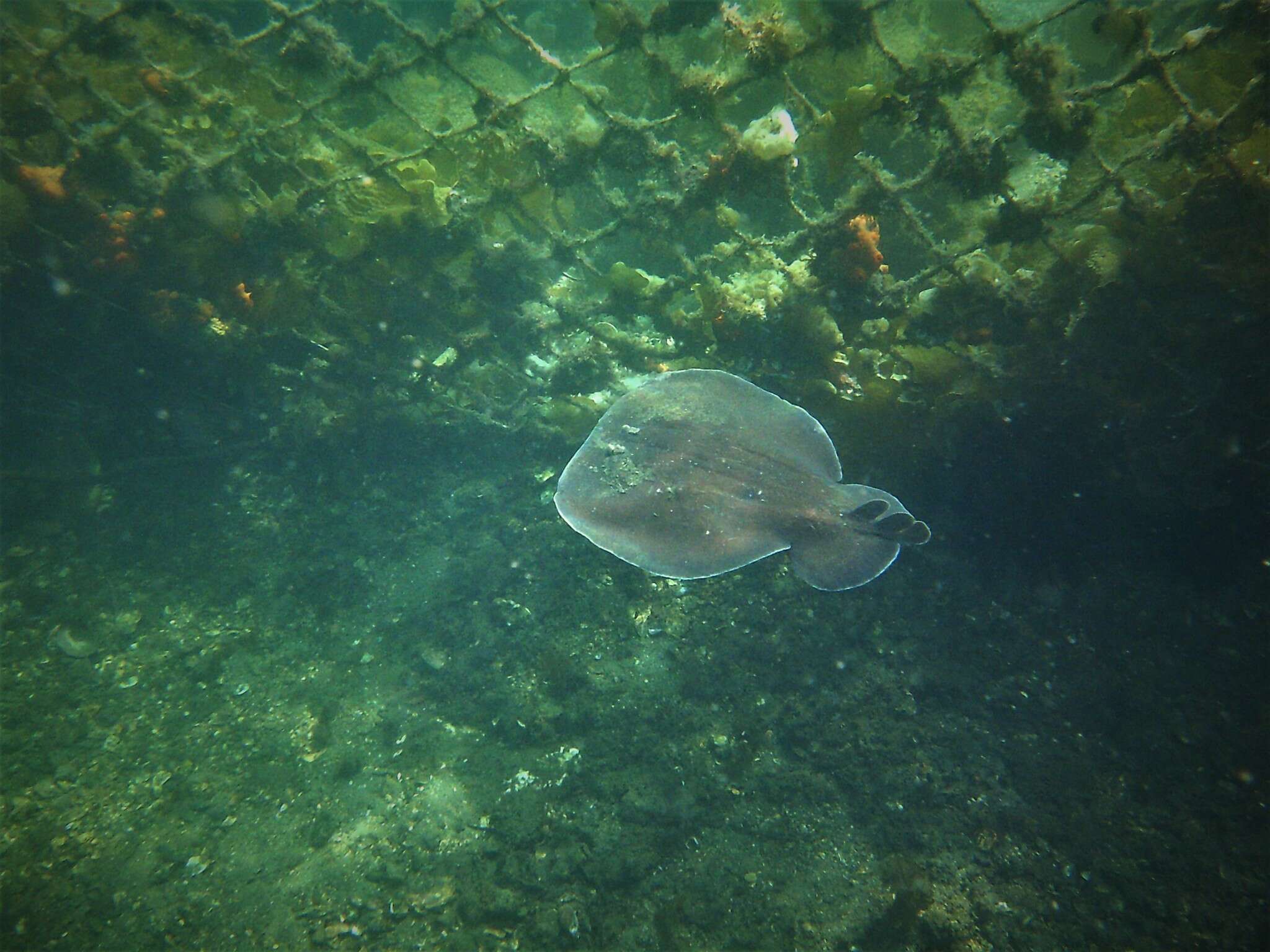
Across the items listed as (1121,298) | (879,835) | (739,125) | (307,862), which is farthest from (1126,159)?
(307,862)

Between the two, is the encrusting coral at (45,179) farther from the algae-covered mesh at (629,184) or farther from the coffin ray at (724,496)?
the coffin ray at (724,496)

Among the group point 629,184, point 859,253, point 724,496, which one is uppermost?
point 859,253

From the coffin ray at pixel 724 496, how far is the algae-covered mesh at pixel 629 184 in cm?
84

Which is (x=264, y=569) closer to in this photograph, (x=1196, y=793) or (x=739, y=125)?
(x=739, y=125)

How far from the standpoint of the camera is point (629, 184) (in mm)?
5773

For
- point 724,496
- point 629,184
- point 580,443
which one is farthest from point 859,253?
point 580,443

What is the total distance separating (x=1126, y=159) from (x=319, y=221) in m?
7.48

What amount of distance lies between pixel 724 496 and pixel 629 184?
384cm

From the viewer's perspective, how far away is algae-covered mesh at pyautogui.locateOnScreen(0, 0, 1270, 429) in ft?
13.6

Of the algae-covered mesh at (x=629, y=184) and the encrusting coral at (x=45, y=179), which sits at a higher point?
the algae-covered mesh at (x=629, y=184)

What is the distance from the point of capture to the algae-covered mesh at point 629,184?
4.14 metres

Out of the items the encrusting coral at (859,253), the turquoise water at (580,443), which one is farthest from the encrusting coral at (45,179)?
the encrusting coral at (859,253)

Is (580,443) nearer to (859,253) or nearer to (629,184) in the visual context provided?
(629,184)

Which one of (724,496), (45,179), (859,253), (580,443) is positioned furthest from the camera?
(580,443)
